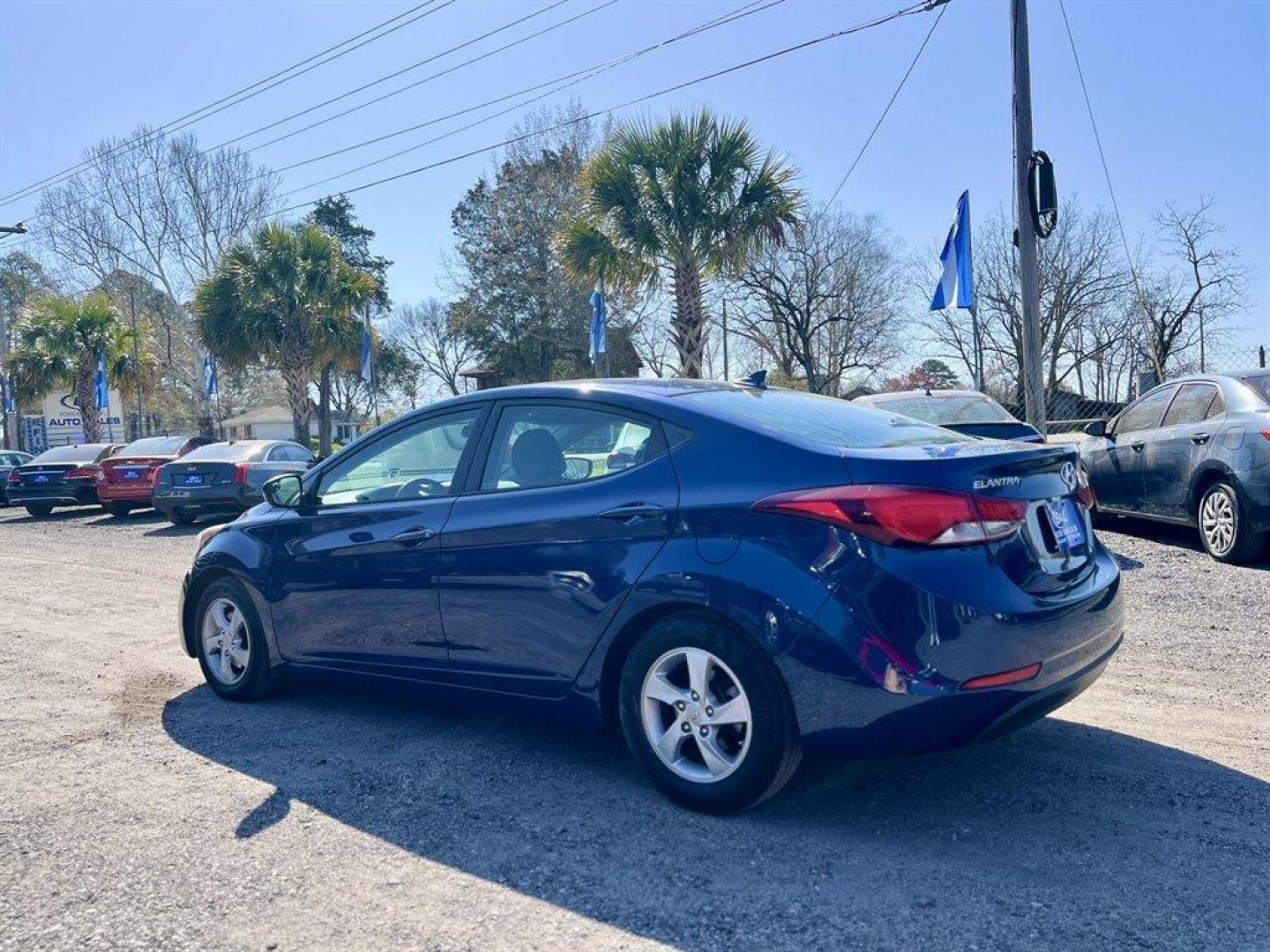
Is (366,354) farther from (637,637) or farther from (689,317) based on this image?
(637,637)

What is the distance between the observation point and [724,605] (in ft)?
10.9

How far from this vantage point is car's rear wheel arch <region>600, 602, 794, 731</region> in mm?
A: 3330

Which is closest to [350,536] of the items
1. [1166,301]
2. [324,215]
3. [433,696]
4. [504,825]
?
[433,696]

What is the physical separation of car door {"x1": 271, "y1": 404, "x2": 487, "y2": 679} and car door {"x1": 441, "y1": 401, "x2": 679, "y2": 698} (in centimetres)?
15

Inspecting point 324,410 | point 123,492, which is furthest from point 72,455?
point 324,410

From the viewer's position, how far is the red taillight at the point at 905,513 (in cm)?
317

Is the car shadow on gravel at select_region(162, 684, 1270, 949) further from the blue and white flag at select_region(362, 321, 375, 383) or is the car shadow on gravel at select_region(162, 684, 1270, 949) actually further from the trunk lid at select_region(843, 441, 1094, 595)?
the blue and white flag at select_region(362, 321, 375, 383)

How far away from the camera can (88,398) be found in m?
32.6

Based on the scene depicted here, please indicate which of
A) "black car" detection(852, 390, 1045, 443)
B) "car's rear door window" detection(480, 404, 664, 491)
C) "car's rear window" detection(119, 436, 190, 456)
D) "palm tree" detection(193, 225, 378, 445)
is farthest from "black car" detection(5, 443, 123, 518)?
"car's rear door window" detection(480, 404, 664, 491)

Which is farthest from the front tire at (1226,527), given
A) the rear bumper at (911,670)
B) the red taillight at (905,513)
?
the red taillight at (905,513)

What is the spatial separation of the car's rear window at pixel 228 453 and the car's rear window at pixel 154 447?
3.00 m

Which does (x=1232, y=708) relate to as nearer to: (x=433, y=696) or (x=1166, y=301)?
(x=433, y=696)

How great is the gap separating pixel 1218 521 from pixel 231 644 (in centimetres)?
724

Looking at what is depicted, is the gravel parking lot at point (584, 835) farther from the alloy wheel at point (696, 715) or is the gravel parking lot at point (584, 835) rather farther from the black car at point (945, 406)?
the black car at point (945, 406)
